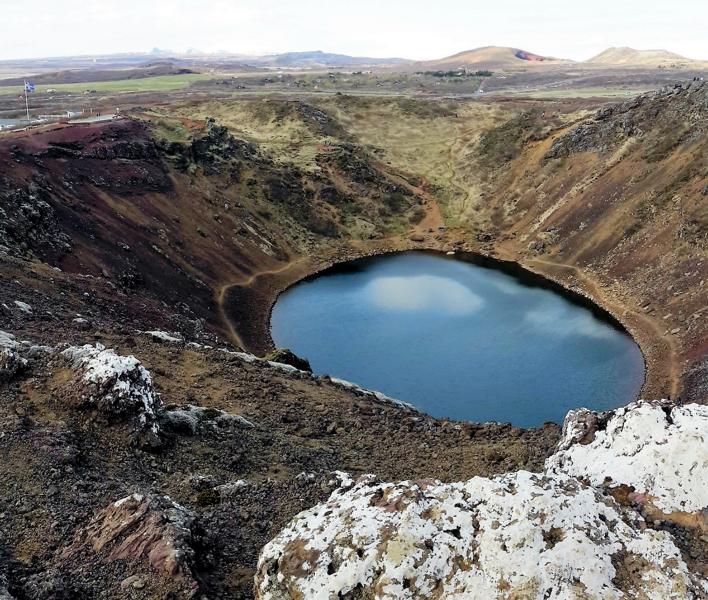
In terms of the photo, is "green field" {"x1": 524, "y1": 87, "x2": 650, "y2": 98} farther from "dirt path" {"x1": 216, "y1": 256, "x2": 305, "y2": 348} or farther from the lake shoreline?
"dirt path" {"x1": 216, "y1": 256, "x2": 305, "y2": 348}

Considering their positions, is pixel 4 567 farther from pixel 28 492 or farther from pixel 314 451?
pixel 314 451

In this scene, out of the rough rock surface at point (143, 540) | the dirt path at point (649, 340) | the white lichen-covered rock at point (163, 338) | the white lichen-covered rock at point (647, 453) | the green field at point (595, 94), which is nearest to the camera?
the rough rock surface at point (143, 540)

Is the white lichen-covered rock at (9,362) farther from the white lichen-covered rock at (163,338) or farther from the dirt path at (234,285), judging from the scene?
the dirt path at (234,285)

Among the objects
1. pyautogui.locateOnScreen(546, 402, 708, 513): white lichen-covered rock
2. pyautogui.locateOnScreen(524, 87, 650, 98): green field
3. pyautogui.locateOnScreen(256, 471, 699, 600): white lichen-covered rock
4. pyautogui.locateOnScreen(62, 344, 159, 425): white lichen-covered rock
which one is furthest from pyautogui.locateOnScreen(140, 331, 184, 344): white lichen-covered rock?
pyautogui.locateOnScreen(524, 87, 650, 98): green field

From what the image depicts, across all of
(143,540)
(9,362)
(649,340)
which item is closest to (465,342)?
(649,340)

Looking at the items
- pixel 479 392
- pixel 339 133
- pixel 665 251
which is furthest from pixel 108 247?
pixel 339 133

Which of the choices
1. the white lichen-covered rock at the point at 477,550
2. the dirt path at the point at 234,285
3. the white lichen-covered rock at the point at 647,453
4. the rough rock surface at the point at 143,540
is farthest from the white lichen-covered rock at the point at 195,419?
the dirt path at the point at 234,285

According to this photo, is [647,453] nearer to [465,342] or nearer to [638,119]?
[465,342]
